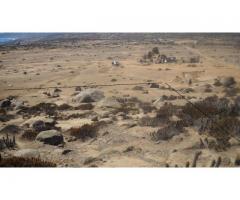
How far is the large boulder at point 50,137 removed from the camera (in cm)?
1152

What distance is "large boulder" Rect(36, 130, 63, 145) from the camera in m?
11.5

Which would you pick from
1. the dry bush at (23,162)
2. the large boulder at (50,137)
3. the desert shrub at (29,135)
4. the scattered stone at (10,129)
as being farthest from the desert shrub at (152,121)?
the scattered stone at (10,129)

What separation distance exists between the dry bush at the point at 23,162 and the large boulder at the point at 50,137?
132 centimetres

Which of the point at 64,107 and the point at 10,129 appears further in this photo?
the point at 64,107

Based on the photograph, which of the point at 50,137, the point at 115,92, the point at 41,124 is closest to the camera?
the point at 50,137

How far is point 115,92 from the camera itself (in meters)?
17.6

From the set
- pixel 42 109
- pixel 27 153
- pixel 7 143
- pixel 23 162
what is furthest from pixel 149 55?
pixel 23 162

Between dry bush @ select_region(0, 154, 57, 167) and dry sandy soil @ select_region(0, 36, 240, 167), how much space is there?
0.43 m

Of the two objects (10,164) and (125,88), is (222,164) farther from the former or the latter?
(125,88)

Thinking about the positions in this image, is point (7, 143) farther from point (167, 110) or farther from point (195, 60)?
point (195, 60)

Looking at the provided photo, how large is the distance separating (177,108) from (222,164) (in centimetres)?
481

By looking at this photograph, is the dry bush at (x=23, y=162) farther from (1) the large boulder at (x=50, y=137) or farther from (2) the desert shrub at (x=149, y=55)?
(2) the desert shrub at (x=149, y=55)

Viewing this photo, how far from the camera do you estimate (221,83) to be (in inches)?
726

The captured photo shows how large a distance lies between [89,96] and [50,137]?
16.5 ft
